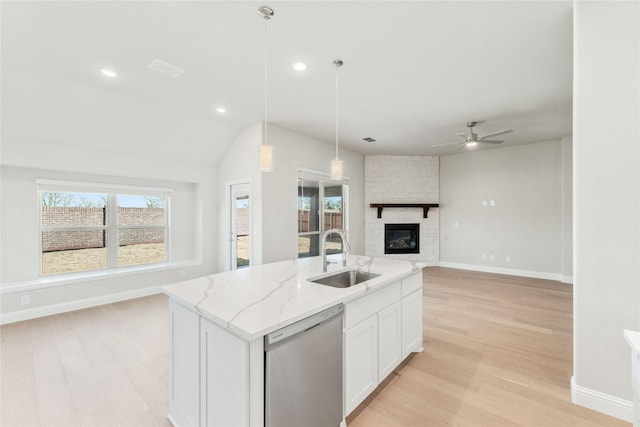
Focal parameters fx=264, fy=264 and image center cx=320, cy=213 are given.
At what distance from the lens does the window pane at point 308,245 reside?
5.11 metres

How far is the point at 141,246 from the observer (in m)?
4.76

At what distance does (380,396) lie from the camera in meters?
2.02

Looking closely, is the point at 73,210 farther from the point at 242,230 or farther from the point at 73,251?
the point at 242,230

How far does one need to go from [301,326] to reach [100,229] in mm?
4575

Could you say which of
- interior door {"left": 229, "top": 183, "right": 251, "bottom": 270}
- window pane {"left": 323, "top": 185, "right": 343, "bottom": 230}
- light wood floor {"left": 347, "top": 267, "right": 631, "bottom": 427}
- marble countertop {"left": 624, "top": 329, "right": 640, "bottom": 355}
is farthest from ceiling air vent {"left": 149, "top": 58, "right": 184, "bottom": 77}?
marble countertop {"left": 624, "top": 329, "right": 640, "bottom": 355}

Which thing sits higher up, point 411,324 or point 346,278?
point 346,278

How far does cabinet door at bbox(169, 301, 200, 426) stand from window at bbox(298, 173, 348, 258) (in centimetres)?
338

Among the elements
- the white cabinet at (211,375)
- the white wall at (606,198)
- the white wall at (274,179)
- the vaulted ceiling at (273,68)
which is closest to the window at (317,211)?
the white wall at (274,179)

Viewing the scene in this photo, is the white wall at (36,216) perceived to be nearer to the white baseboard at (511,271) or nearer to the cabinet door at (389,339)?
the cabinet door at (389,339)

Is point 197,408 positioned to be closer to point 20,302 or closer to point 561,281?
point 20,302

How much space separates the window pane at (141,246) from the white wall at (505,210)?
6.45m

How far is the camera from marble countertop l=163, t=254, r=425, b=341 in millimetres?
1279

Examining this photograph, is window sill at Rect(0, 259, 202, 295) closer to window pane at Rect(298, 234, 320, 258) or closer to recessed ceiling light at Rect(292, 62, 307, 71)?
window pane at Rect(298, 234, 320, 258)

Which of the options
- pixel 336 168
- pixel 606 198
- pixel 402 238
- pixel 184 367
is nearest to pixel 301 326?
pixel 184 367
